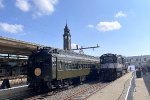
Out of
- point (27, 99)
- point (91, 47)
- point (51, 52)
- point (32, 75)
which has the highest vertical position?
point (91, 47)

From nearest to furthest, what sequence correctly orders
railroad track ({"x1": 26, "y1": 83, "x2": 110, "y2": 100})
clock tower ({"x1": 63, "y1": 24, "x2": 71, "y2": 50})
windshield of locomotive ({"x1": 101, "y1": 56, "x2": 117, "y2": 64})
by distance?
railroad track ({"x1": 26, "y1": 83, "x2": 110, "y2": 100}), windshield of locomotive ({"x1": 101, "y1": 56, "x2": 117, "y2": 64}), clock tower ({"x1": 63, "y1": 24, "x2": 71, "y2": 50})

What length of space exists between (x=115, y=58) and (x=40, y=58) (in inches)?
641

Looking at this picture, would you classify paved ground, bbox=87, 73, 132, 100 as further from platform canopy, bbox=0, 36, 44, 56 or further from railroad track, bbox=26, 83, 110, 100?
platform canopy, bbox=0, 36, 44, 56

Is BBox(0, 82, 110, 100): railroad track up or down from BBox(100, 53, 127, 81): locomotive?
down

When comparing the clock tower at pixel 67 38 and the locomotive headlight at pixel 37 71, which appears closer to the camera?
the locomotive headlight at pixel 37 71

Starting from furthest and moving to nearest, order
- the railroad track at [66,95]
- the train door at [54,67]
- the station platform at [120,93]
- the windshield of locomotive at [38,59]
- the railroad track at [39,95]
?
the windshield of locomotive at [38,59]
the train door at [54,67]
the railroad track at [39,95]
the railroad track at [66,95]
the station platform at [120,93]

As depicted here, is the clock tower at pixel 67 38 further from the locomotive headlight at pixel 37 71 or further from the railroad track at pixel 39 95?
the locomotive headlight at pixel 37 71

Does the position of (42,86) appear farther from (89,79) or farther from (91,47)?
(91,47)

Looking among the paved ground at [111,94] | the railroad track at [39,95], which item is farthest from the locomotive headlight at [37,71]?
the paved ground at [111,94]

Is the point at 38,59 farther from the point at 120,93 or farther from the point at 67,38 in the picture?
the point at 67,38

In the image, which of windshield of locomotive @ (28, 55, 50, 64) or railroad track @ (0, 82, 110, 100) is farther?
windshield of locomotive @ (28, 55, 50, 64)

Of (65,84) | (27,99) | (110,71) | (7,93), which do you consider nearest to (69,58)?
(65,84)

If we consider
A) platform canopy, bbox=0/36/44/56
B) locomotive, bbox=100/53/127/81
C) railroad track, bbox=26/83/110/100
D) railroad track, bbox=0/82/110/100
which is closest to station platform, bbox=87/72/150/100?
railroad track, bbox=26/83/110/100

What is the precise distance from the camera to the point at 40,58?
2138cm
